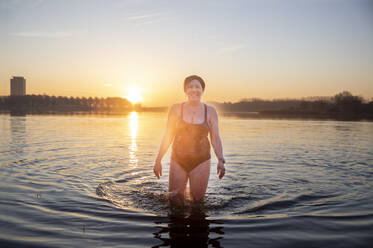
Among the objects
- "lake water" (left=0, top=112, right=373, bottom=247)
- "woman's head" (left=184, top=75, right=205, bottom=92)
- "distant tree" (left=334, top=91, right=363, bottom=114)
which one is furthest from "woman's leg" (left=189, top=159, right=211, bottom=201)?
"distant tree" (left=334, top=91, right=363, bottom=114)

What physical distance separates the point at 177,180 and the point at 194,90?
185 cm

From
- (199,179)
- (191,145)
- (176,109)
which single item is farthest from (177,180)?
(176,109)

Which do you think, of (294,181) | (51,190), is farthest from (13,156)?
(294,181)

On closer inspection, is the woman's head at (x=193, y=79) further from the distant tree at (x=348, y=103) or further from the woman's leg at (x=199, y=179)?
the distant tree at (x=348, y=103)

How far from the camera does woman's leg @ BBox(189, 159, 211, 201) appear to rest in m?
5.75

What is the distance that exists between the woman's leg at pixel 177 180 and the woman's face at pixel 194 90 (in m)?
1.36

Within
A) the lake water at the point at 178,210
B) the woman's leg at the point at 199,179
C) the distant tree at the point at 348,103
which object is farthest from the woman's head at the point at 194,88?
the distant tree at the point at 348,103

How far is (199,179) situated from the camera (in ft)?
18.9

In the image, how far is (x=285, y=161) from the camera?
465 inches

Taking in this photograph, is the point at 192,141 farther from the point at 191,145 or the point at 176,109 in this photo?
the point at 176,109

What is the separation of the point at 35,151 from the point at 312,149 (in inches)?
539

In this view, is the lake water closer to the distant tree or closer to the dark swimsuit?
the dark swimsuit

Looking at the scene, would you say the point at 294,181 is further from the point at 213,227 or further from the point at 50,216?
the point at 50,216

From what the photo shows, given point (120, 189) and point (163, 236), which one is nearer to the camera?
point (163, 236)
